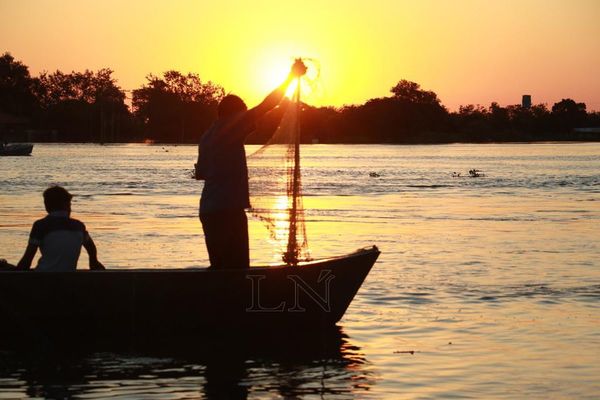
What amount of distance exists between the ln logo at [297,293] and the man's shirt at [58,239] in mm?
1733

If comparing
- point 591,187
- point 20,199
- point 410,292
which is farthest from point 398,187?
point 410,292

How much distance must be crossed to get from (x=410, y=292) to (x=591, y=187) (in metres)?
40.6

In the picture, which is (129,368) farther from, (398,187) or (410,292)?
(398,187)

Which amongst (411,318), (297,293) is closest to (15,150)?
(411,318)

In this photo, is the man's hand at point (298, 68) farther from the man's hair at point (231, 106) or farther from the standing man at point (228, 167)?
the man's hair at point (231, 106)

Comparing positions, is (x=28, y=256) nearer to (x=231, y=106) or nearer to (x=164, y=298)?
(x=164, y=298)

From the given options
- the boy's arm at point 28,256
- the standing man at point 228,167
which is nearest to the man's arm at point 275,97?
the standing man at point 228,167

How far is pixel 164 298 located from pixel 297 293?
133 cm

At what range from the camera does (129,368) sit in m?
11.2

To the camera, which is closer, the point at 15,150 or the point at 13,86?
the point at 15,150

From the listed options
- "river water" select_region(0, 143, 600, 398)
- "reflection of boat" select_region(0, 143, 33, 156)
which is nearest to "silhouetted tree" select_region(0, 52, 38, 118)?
"reflection of boat" select_region(0, 143, 33, 156)

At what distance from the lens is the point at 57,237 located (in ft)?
38.3

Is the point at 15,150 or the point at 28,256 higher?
the point at 28,256

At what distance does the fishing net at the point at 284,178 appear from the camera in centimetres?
1208
